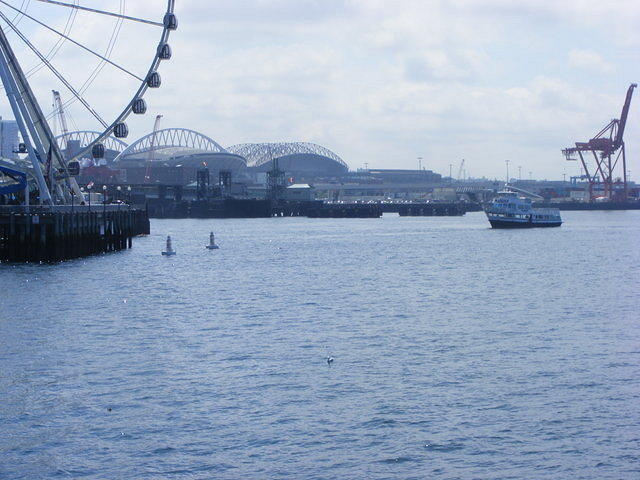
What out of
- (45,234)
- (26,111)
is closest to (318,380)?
(45,234)

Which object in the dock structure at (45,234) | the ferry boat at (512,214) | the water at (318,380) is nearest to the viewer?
the water at (318,380)

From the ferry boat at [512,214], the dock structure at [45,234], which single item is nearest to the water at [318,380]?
the dock structure at [45,234]

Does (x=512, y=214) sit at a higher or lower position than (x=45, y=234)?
higher

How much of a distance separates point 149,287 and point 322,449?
37591 millimetres

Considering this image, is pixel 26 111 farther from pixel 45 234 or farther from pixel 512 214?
pixel 512 214

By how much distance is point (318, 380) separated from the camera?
31.4 meters

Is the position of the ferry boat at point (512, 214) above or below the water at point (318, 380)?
above

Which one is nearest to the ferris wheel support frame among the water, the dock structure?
the dock structure

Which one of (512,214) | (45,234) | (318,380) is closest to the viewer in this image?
(318,380)

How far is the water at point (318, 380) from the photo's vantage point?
23.7 m

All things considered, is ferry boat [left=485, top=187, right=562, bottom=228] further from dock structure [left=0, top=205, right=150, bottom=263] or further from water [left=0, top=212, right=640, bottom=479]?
water [left=0, top=212, right=640, bottom=479]

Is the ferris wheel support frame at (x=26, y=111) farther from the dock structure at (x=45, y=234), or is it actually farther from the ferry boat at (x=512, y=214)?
the ferry boat at (x=512, y=214)

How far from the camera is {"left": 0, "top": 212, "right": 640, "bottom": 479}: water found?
2366 cm

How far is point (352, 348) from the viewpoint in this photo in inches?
1463
